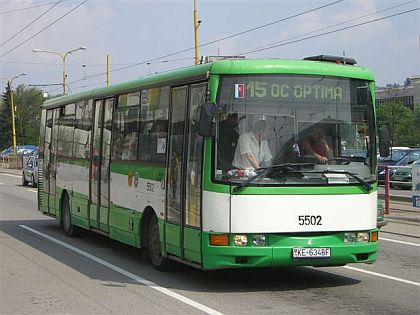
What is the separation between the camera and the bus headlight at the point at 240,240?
8.23 meters

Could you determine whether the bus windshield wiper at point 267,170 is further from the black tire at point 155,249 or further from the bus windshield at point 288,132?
the black tire at point 155,249

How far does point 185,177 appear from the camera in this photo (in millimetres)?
9000

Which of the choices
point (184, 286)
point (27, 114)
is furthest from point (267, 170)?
point (27, 114)

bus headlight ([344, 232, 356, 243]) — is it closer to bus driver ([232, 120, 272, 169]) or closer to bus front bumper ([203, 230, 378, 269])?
bus front bumper ([203, 230, 378, 269])

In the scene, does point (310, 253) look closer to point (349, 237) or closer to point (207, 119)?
point (349, 237)

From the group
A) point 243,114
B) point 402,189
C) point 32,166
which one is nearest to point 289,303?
point 243,114

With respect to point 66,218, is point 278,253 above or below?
above

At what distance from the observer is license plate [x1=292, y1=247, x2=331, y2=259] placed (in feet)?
27.3

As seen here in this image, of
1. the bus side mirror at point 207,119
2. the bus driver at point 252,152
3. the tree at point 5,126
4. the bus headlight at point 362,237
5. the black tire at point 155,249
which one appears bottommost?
the black tire at point 155,249

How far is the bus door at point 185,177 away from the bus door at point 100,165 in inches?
115

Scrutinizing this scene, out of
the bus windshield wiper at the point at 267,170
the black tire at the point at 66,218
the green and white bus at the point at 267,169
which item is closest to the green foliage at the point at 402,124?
the black tire at the point at 66,218

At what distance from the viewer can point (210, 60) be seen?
30.2 feet

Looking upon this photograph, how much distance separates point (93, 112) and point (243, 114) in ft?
18.1

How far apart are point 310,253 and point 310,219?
414 millimetres
